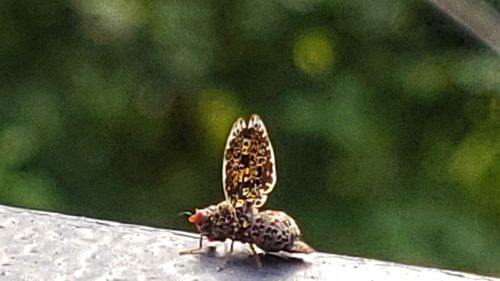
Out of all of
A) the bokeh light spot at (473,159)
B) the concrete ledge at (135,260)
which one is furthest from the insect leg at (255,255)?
the bokeh light spot at (473,159)

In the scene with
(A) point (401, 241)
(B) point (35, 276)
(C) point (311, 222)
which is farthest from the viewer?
(C) point (311, 222)

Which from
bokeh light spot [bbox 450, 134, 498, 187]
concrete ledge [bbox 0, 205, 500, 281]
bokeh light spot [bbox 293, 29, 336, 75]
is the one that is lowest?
concrete ledge [bbox 0, 205, 500, 281]

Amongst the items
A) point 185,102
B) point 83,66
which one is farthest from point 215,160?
point 83,66

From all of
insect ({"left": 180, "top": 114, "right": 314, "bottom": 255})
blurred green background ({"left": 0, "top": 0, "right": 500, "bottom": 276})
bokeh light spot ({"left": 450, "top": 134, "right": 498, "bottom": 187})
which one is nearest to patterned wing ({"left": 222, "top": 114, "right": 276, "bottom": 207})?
insect ({"left": 180, "top": 114, "right": 314, "bottom": 255})

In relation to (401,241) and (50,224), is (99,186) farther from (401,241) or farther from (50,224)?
(50,224)

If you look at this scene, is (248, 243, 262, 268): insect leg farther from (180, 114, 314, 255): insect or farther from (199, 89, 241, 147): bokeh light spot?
(199, 89, 241, 147): bokeh light spot

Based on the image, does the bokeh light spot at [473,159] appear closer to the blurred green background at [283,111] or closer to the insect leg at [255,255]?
the blurred green background at [283,111]

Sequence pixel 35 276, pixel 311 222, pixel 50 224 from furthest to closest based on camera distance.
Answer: pixel 311 222 → pixel 50 224 → pixel 35 276
